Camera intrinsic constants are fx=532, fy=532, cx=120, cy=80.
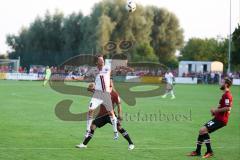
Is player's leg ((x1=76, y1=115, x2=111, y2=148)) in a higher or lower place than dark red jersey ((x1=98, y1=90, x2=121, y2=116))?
lower

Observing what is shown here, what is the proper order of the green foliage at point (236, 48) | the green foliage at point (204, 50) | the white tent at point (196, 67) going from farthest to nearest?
the green foliage at point (204, 50) → the white tent at point (196, 67) → the green foliage at point (236, 48)

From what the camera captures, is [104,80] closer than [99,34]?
Yes

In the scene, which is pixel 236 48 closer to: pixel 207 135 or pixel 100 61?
pixel 207 135

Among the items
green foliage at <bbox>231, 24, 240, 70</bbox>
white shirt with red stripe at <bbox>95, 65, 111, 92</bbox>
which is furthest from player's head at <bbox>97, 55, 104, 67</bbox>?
green foliage at <bbox>231, 24, 240, 70</bbox>

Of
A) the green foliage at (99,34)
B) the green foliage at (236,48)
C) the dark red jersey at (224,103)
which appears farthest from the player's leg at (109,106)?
the green foliage at (236,48)

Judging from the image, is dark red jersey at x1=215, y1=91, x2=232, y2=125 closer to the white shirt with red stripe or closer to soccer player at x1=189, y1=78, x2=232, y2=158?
soccer player at x1=189, y1=78, x2=232, y2=158

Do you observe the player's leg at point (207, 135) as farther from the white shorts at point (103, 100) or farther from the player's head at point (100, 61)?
the player's head at point (100, 61)

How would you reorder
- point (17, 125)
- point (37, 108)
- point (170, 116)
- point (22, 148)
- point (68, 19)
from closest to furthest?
point (22, 148) < point (17, 125) < point (170, 116) < point (37, 108) < point (68, 19)

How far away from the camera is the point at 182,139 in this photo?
50.1 ft

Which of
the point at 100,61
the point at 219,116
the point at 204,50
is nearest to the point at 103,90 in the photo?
the point at 100,61

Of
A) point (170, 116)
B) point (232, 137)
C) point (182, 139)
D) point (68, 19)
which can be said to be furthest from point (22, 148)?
point (68, 19)

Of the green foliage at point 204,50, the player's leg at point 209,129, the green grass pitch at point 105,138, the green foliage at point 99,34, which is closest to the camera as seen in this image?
the green grass pitch at point 105,138

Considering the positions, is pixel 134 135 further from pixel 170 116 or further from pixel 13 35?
pixel 13 35

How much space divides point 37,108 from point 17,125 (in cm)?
692
